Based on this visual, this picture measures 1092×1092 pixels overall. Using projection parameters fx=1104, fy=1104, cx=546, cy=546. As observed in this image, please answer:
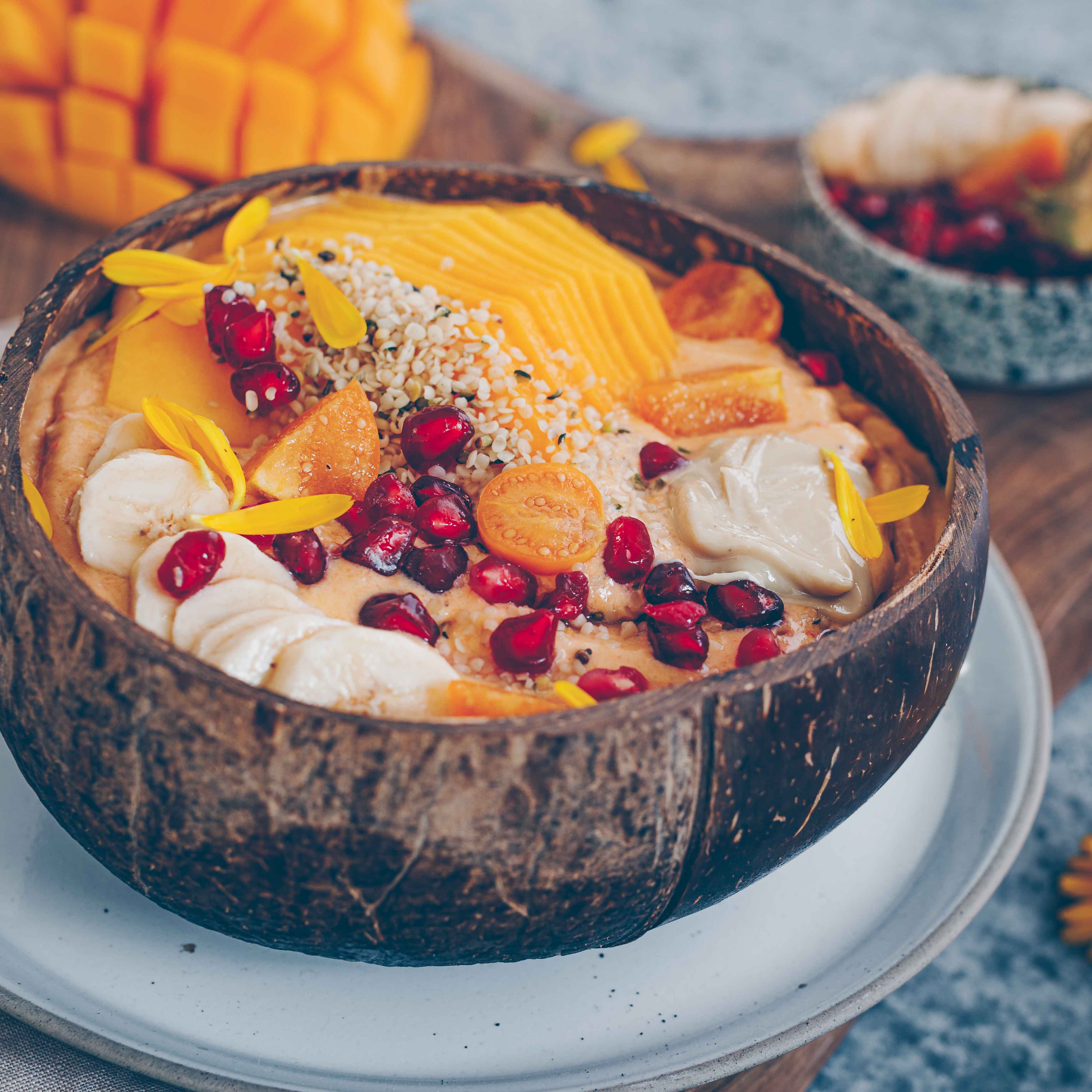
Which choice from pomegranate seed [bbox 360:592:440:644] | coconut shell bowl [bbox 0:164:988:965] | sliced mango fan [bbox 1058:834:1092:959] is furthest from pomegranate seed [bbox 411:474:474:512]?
sliced mango fan [bbox 1058:834:1092:959]

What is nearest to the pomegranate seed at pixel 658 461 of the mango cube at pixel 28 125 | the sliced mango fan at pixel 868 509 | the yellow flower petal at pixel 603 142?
the sliced mango fan at pixel 868 509

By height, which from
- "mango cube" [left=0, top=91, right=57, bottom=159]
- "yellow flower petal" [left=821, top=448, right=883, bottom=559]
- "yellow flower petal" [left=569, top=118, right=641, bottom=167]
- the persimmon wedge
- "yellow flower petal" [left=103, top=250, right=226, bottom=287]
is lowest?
"mango cube" [left=0, top=91, right=57, bottom=159]

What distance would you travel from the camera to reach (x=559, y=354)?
82.4 inches

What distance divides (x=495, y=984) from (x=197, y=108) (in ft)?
8.86

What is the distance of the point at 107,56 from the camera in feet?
10.6

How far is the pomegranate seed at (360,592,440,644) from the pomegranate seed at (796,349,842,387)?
3.57 feet

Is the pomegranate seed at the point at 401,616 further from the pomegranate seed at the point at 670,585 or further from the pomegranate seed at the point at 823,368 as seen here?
the pomegranate seed at the point at 823,368

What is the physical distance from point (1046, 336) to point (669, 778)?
2.49 meters

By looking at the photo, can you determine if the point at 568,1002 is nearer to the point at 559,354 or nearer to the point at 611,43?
the point at 559,354

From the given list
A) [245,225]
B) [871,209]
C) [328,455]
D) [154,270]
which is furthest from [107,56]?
[871,209]

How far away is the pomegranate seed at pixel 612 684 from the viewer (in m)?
1.66

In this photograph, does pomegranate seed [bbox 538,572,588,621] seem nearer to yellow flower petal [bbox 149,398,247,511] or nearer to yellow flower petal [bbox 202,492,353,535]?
yellow flower petal [bbox 202,492,353,535]

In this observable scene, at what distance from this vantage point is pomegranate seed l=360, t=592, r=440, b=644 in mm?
1688

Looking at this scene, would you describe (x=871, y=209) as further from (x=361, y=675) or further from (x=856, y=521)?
(x=361, y=675)
